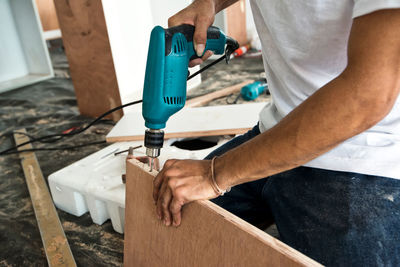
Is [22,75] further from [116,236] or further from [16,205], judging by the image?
[116,236]

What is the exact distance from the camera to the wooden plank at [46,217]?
1.19 metres

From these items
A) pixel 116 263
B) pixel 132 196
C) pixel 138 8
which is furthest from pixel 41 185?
pixel 138 8

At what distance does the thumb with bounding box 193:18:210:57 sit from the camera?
916 mm

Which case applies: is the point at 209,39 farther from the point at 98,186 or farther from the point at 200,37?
the point at 98,186

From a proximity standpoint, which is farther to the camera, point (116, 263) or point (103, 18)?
point (103, 18)

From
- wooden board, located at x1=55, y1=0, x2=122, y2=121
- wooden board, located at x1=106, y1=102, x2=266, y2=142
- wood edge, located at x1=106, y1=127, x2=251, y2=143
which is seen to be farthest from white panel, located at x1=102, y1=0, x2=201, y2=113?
wood edge, located at x1=106, y1=127, x2=251, y2=143

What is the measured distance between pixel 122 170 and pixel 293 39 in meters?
0.92

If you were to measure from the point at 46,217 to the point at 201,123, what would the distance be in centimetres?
76

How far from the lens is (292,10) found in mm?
703

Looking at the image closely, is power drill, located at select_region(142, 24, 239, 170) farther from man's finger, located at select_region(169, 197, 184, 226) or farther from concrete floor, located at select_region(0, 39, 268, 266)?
concrete floor, located at select_region(0, 39, 268, 266)

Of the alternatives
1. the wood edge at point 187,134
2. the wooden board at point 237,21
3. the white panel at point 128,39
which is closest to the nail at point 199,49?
the wood edge at point 187,134

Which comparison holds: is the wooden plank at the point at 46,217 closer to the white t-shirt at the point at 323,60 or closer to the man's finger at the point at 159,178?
the man's finger at the point at 159,178

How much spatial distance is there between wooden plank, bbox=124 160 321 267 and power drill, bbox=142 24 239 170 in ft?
0.28

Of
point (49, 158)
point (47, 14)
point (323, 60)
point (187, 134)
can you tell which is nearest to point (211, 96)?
point (187, 134)
